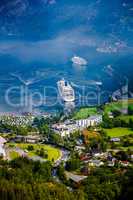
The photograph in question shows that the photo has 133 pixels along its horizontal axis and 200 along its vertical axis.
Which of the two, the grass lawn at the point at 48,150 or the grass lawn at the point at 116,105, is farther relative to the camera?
the grass lawn at the point at 116,105

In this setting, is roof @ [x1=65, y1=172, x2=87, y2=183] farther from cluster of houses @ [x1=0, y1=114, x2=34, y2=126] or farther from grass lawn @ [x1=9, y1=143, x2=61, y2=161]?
cluster of houses @ [x1=0, y1=114, x2=34, y2=126]

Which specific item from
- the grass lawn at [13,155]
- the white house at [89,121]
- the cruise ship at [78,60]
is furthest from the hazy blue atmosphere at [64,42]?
the grass lawn at [13,155]

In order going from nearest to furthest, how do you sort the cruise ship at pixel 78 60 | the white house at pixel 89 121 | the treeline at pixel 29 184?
the treeline at pixel 29 184
the white house at pixel 89 121
the cruise ship at pixel 78 60

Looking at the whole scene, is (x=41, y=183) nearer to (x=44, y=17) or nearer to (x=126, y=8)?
(x=126, y=8)

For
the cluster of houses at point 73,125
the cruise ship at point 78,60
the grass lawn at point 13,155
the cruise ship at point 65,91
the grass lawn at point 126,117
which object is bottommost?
the grass lawn at point 13,155

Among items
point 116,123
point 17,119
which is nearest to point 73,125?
point 116,123

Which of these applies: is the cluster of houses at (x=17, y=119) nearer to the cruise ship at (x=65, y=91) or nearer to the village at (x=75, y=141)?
the village at (x=75, y=141)

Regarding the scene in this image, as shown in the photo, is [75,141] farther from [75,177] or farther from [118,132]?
[75,177]
